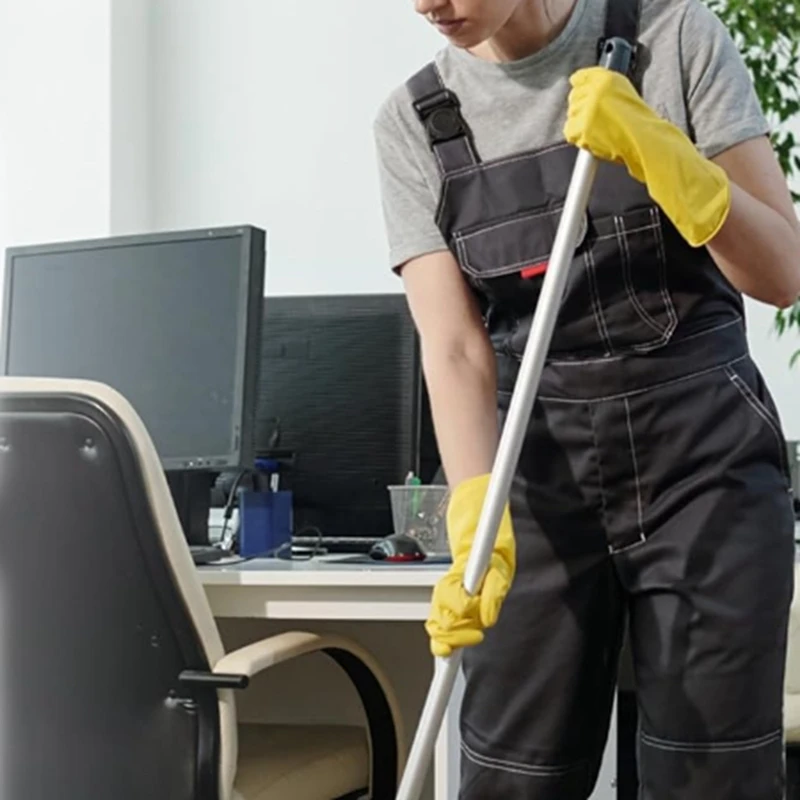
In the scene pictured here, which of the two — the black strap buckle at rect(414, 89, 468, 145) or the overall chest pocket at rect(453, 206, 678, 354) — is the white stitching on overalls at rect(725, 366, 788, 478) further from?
the black strap buckle at rect(414, 89, 468, 145)

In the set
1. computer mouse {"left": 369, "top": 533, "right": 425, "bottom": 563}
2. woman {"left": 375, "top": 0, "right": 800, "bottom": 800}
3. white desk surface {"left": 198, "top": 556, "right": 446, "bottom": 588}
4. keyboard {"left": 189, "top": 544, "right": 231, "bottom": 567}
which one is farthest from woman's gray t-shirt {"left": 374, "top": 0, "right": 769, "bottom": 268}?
keyboard {"left": 189, "top": 544, "right": 231, "bottom": 567}

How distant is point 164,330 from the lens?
1.96 metres

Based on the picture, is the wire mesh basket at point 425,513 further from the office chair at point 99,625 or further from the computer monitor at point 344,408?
the office chair at point 99,625

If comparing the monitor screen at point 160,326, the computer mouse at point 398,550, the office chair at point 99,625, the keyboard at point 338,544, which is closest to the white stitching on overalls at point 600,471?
the office chair at point 99,625

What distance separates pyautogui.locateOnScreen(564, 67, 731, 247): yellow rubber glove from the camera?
1.13 meters

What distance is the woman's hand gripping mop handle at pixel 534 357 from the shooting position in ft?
3.84

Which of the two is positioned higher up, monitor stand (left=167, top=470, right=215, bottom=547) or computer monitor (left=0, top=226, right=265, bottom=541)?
computer monitor (left=0, top=226, right=265, bottom=541)

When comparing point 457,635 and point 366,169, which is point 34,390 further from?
point 366,169

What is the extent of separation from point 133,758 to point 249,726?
498 millimetres

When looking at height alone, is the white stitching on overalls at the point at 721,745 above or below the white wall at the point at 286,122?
below

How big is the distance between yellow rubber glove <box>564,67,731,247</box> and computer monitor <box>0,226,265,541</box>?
32.2 inches

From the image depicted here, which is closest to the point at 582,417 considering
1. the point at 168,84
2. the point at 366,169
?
the point at 366,169

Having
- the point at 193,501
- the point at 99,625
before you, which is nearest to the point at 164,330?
A: the point at 193,501

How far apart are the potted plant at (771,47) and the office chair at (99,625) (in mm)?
1527
